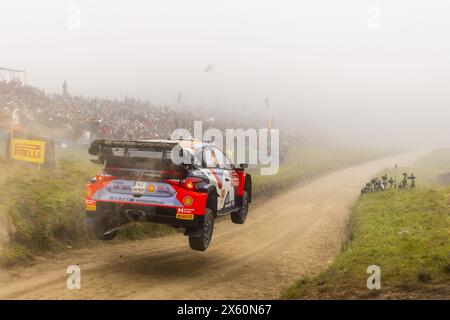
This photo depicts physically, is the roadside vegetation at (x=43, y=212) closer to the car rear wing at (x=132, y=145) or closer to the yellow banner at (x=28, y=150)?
the yellow banner at (x=28, y=150)

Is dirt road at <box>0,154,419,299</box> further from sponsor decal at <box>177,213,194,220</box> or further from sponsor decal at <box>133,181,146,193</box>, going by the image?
sponsor decal at <box>133,181,146,193</box>

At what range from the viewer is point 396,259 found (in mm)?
8289

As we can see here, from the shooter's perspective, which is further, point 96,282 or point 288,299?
point 96,282

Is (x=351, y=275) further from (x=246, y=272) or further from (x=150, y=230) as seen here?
(x=150, y=230)

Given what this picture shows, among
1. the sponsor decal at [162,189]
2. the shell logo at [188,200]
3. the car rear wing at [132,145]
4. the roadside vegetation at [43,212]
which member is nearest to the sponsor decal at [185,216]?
the shell logo at [188,200]

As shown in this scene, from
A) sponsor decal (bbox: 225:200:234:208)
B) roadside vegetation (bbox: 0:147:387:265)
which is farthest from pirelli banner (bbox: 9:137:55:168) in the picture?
sponsor decal (bbox: 225:200:234:208)

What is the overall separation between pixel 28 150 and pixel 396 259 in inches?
430

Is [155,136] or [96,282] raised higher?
[155,136]

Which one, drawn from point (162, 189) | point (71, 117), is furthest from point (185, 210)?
point (71, 117)

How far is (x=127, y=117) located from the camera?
35938 mm

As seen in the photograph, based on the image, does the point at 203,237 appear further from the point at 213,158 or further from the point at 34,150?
the point at 34,150
